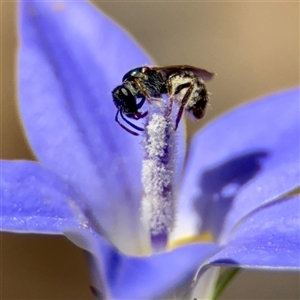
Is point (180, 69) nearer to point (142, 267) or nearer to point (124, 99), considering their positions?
point (124, 99)

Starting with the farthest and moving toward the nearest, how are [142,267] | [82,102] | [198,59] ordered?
[198,59]
[82,102]
[142,267]

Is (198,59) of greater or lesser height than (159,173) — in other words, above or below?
above

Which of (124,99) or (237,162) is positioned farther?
(237,162)

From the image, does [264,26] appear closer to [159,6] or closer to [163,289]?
[159,6]

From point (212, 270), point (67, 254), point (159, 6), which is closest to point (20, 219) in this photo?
point (212, 270)

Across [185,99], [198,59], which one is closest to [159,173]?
[185,99]

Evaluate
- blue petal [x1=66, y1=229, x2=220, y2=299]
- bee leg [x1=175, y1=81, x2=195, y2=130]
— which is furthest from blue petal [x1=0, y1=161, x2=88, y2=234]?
bee leg [x1=175, y1=81, x2=195, y2=130]
